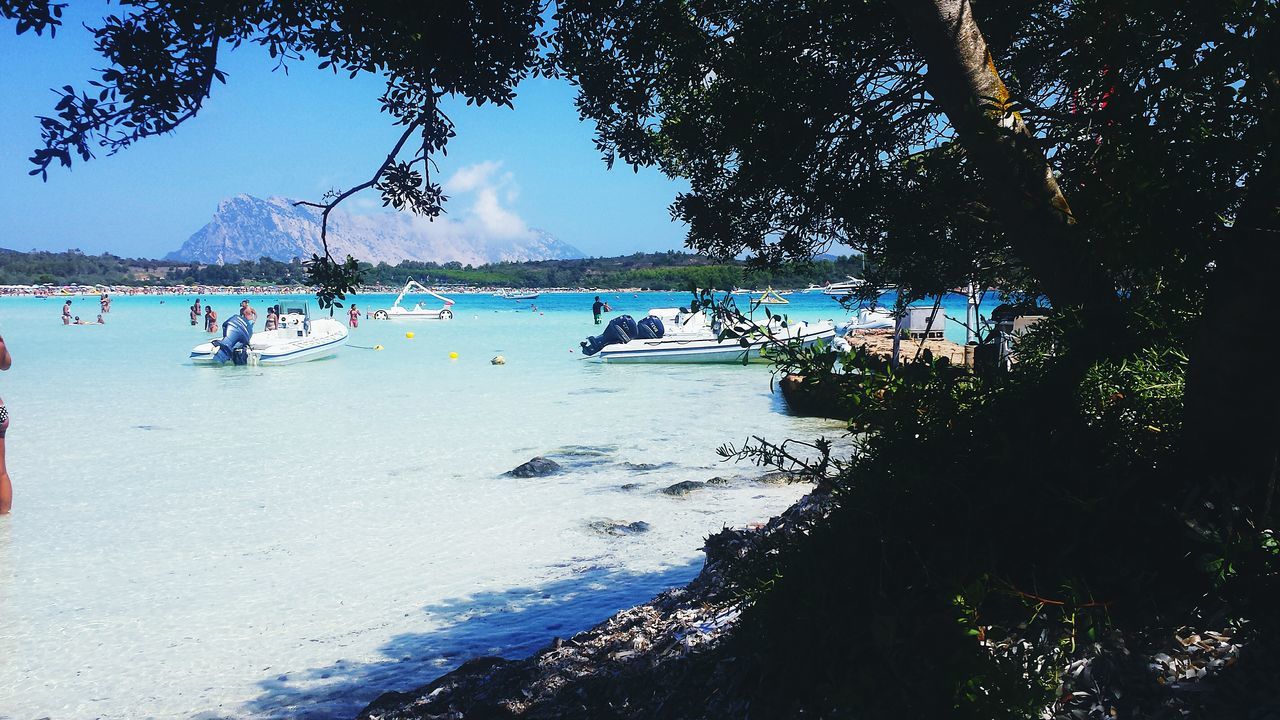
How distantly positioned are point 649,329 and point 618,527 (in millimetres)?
22433

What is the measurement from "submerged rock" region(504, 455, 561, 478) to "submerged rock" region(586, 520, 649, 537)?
2923 mm

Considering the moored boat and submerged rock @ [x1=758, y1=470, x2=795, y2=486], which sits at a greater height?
the moored boat

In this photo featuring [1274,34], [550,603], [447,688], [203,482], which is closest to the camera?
[1274,34]

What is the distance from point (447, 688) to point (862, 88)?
4.29 meters

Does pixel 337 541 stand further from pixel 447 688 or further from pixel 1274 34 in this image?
pixel 1274 34

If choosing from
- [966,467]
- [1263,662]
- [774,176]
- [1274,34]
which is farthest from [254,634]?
[1274,34]

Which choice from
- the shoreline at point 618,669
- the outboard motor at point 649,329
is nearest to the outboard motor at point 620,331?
the outboard motor at point 649,329

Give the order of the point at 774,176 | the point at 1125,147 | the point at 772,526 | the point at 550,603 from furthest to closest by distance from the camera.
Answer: the point at 550,603, the point at 772,526, the point at 774,176, the point at 1125,147

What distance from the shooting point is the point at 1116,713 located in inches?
102

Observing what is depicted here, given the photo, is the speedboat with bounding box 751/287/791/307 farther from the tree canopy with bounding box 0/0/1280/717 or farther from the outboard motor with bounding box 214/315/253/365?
the outboard motor with bounding box 214/315/253/365

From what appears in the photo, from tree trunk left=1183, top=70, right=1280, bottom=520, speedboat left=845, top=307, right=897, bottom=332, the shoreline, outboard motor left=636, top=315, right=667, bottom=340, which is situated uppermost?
tree trunk left=1183, top=70, right=1280, bottom=520

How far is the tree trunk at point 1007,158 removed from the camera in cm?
294

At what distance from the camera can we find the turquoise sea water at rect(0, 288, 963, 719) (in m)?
6.54

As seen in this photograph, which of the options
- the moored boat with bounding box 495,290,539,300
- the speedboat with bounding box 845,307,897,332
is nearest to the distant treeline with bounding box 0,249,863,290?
the moored boat with bounding box 495,290,539,300
